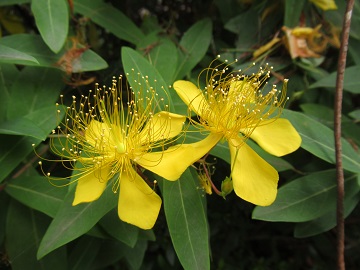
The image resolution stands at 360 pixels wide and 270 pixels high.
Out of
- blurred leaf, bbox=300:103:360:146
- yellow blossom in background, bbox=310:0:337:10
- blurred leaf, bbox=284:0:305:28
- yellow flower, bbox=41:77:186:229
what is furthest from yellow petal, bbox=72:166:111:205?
yellow blossom in background, bbox=310:0:337:10

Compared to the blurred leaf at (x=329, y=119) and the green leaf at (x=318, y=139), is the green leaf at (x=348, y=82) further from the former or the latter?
the green leaf at (x=318, y=139)

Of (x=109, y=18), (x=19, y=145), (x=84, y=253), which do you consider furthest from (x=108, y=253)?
(x=109, y=18)

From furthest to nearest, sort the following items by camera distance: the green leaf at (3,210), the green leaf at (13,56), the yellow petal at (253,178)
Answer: the green leaf at (3,210), the green leaf at (13,56), the yellow petal at (253,178)

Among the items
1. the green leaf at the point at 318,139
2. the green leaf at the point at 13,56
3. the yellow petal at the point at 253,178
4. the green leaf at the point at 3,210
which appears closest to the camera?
the yellow petal at the point at 253,178

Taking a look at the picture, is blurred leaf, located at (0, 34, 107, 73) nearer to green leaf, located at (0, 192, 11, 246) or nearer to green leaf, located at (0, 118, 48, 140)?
green leaf, located at (0, 118, 48, 140)

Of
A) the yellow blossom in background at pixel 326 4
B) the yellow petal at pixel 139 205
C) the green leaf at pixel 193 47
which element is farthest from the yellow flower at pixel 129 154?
the yellow blossom in background at pixel 326 4

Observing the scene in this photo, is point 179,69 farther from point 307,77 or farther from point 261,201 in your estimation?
point 261,201
